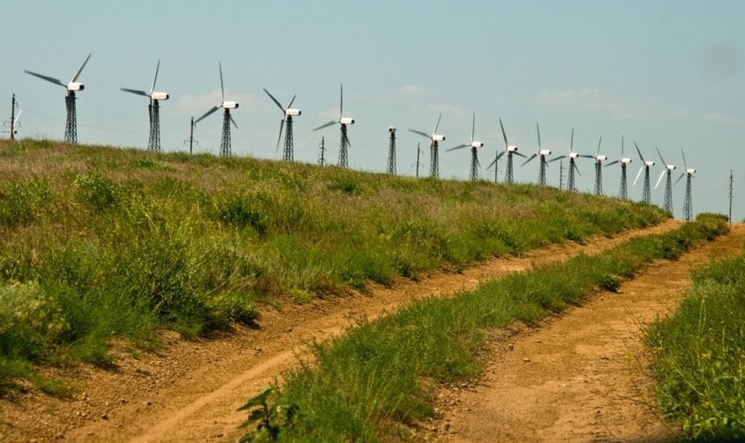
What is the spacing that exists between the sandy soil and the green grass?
0.30 m

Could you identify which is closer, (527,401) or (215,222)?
(527,401)

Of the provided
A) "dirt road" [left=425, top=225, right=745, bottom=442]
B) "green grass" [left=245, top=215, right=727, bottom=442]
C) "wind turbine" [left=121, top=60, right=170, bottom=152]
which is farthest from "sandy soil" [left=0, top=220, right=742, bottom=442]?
"wind turbine" [left=121, top=60, right=170, bottom=152]

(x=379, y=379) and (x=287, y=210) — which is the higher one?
(x=287, y=210)

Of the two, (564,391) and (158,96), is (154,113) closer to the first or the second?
(158,96)

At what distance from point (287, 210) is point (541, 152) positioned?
89899mm

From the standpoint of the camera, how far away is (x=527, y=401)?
876 centimetres

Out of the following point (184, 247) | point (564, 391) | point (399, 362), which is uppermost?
point (184, 247)

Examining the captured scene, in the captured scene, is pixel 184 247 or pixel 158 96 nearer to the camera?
pixel 184 247

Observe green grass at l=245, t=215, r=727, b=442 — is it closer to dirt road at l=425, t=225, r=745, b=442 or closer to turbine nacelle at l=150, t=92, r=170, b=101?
dirt road at l=425, t=225, r=745, b=442

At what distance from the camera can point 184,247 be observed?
39.3 ft

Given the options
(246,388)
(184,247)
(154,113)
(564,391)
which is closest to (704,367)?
(564,391)

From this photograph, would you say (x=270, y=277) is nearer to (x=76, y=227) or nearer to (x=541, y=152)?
(x=76, y=227)

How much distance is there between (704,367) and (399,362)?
2.55 meters

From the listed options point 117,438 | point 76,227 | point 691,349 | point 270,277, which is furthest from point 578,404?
point 76,227
